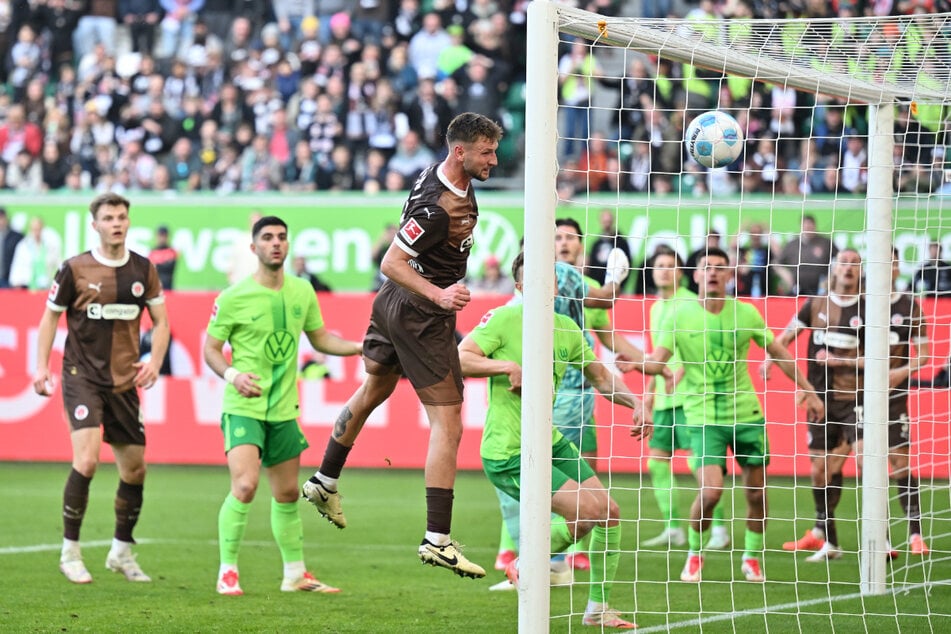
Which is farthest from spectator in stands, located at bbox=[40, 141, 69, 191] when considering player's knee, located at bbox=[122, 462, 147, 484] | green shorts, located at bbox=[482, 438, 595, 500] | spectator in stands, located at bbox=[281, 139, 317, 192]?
green shorts, located at bbox=[482, 438, 595, 500]

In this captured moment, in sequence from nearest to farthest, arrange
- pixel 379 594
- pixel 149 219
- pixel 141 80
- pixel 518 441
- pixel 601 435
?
pixel 518 441, pixel 379 594, pixel 601 435, pixel 149 219, pixel 141 80

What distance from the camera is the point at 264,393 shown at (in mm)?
8242

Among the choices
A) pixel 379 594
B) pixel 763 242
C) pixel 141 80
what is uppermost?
pixel 141 80

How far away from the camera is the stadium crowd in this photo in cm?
1759

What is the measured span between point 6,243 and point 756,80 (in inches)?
507

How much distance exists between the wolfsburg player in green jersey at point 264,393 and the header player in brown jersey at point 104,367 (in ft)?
2.08

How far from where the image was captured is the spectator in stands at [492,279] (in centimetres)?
1628

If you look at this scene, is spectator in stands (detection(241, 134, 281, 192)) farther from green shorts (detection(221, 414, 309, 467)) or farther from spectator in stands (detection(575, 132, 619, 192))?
green shorts (detection(221, 414, 309, 467))

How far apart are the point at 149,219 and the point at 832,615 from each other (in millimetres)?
11961

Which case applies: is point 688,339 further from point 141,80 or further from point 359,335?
point 141,80

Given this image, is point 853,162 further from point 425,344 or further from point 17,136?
point 17,136

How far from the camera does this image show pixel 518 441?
7.13 metres

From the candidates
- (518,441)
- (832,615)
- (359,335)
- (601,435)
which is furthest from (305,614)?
(359,335)

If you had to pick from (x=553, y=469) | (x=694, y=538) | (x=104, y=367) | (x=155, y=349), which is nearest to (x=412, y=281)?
(x=553, y=469)
